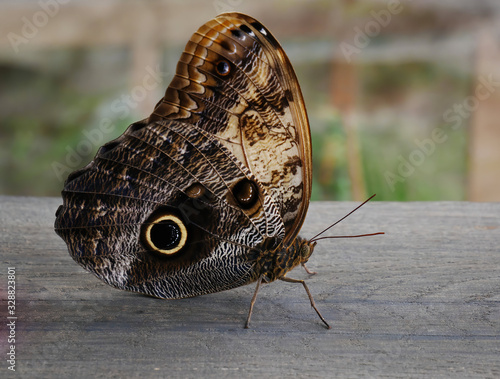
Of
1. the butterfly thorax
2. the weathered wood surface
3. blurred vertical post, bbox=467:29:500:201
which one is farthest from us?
blurred vertical post, bbox=467:29:500:201

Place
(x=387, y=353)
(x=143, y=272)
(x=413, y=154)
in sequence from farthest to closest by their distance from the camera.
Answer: (x=413, y=154)
(x=143, y=272)
(x=387, y=353)

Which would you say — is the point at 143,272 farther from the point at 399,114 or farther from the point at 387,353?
the point at 399,114

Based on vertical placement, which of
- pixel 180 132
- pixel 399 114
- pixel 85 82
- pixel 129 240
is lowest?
pixel 85 82

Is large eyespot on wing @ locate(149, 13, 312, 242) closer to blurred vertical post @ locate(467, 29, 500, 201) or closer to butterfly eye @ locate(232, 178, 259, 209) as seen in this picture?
butterfly eye @ locate(232, 178, 259, 209)

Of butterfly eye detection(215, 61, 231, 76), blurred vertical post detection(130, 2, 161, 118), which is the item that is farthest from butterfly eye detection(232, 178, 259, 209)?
blurred vertical post detection(130, 2, 161, 118)

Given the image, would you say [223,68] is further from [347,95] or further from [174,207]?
[347,95]

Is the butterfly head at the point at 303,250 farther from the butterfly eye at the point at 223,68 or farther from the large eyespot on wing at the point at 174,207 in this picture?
the butterfly eye at the point at 223,68

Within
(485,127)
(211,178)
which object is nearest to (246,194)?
(211,178)

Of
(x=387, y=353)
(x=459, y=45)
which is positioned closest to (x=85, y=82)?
(x=459, y=45)
